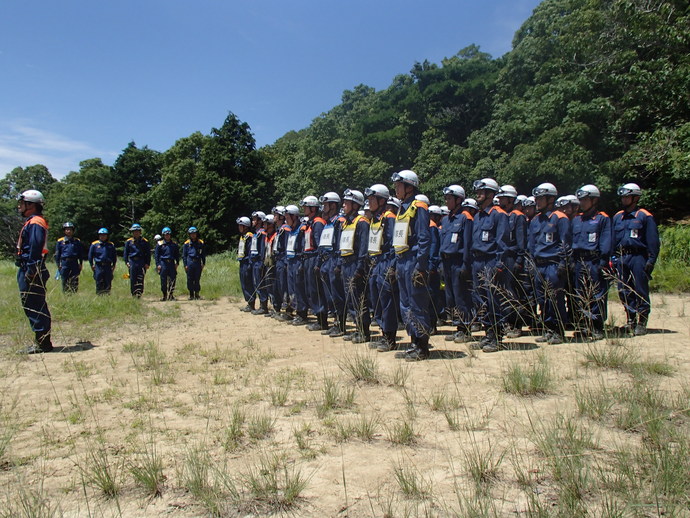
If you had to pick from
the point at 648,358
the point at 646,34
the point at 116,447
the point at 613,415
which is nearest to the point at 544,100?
the point at 646,34

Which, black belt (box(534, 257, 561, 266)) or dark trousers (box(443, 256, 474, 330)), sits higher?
black belt (box(534, 257, 561, 266))

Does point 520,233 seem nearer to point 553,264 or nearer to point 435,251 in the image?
point 553,264

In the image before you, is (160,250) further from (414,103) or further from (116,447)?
(414,103)

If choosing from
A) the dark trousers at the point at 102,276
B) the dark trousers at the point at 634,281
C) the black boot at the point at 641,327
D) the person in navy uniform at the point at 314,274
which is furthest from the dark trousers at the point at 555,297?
the dark trousers at the point at 102,276

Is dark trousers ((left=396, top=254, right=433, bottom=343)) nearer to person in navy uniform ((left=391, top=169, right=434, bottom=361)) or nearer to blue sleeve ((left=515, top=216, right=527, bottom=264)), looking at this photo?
person in navy uniform ((left=391, top=169, right=434, bottom=361))

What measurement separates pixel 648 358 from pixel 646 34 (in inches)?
617

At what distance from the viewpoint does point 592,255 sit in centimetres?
748

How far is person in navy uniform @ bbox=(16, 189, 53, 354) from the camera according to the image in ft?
23.6

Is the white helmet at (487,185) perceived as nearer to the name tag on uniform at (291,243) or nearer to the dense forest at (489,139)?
the name tag on uniform at (291,243)

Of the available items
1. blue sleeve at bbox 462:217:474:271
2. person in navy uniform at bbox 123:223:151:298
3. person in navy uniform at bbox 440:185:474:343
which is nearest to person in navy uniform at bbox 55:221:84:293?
person in navy uniform at bbox 123:223:151:298

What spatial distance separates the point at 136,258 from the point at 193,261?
1.57 metres

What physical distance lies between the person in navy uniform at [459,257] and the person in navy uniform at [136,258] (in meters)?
9.74

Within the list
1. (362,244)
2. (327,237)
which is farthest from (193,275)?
(362,244)

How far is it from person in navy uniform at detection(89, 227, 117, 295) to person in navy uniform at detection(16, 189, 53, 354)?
6.84 m
